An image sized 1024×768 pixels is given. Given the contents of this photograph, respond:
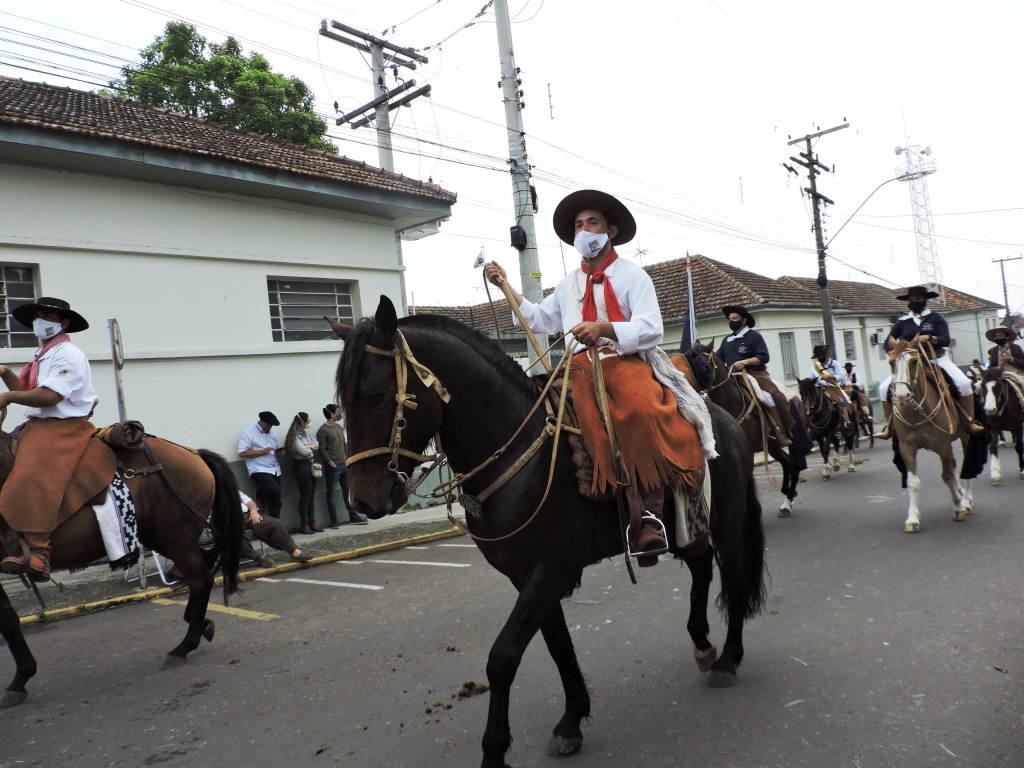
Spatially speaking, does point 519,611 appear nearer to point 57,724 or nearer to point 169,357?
point 57,724

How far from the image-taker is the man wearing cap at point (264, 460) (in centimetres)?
1077

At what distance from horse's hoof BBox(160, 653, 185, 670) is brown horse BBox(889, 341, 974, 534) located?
23.3 feet

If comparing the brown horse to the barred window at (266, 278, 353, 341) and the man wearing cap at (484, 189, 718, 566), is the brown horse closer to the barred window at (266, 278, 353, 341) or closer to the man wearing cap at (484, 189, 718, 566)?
the man wearing cap at (484, 189, 718, 566)

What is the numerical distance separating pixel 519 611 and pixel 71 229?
375 inches

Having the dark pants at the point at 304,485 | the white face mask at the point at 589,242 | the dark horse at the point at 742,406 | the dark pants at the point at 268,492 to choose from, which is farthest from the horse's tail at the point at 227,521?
the dark pants at the point at 304,485

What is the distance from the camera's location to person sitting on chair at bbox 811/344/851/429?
1381 cm

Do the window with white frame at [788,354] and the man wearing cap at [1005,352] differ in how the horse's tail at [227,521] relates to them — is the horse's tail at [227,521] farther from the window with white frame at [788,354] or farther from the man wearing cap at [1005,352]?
the window with white frame at [788,354]

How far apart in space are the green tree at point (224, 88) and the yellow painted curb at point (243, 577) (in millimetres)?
15312

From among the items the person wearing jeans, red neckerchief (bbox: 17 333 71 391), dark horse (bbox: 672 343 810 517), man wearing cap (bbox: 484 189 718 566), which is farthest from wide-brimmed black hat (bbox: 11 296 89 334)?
the person wearing jeans

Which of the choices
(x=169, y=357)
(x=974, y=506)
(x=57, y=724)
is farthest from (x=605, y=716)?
(x=169, y=357)

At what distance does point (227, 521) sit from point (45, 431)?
1.50 m

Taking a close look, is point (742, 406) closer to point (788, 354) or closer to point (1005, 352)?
point (1005, 352)

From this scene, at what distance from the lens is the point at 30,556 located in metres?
4.80

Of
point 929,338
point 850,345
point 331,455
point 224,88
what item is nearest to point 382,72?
point 224,88
